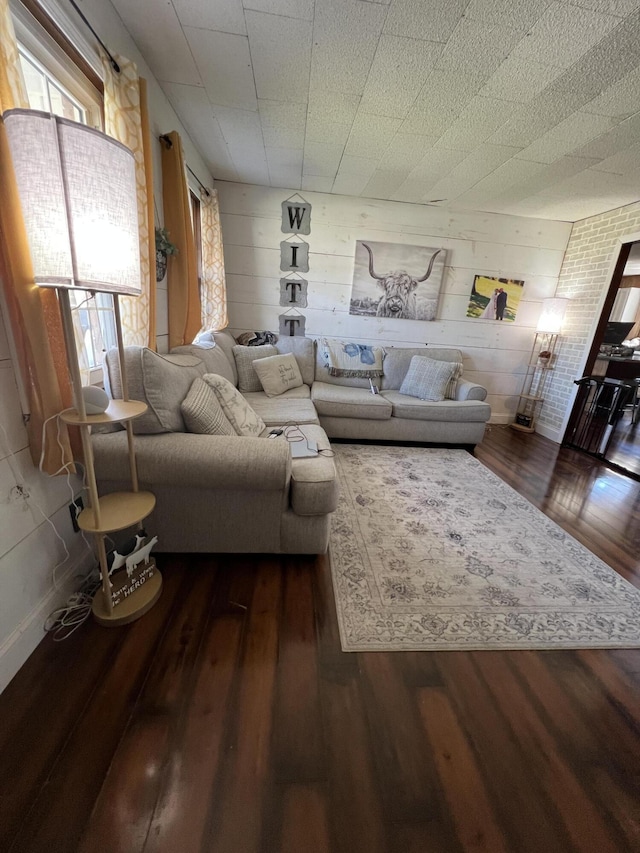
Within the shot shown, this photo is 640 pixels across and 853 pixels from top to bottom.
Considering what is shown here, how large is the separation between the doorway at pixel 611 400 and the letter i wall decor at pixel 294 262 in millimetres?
3164

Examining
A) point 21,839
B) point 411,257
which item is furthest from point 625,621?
point 411,257

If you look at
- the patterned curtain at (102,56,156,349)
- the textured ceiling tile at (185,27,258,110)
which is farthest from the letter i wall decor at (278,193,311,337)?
the patterned curtain at (102,56,156,349)

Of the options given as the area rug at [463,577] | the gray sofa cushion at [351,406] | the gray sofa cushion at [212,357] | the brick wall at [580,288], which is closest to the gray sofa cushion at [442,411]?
the gray sofa cushion at [351,406]

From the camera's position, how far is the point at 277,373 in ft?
10.4

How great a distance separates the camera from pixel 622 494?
2689 millimetres

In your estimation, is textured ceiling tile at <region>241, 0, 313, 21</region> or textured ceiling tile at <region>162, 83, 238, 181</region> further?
textured ceiling tile at <region>162, 83, 238, 181</region>

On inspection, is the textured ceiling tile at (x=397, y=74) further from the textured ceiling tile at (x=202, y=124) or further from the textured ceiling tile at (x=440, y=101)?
the textured ceiling tile at (x=202, y=124)

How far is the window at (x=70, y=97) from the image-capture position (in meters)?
1.15

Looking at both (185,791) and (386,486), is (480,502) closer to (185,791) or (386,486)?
(386,486)

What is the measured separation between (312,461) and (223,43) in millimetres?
2136

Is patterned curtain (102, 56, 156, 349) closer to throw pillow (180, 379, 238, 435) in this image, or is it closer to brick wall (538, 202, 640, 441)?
throw pillow (180, 379, 238, 435)

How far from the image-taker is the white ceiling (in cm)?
142

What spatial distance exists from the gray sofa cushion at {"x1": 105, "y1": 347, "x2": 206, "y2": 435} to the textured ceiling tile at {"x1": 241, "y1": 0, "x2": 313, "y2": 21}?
5.05 feet

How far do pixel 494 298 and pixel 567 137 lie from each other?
1872 millimetres
